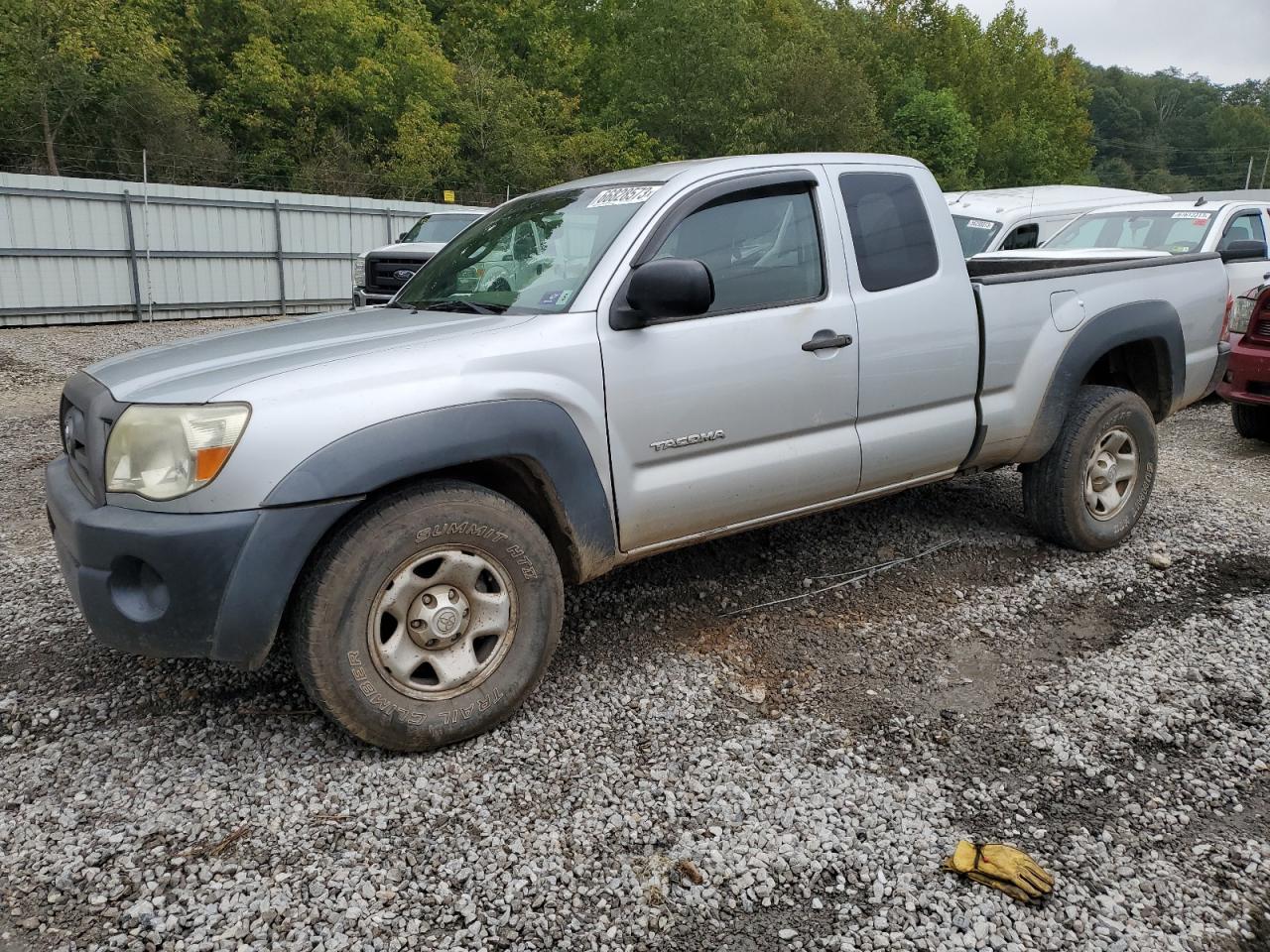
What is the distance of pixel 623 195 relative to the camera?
3.63 meters

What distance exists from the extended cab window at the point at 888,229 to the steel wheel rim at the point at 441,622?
197 centimetres

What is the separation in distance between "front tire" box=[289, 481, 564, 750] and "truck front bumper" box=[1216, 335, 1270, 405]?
606cm

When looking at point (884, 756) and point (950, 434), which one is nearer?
point (884, 756)

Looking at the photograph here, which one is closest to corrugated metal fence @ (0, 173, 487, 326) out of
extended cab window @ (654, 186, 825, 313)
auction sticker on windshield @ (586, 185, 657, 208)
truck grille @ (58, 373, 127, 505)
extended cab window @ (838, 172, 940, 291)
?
truck grille @ (58, 373, 127, 505)

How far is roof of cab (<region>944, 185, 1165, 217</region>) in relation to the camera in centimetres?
1066

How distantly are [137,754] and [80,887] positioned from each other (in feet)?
2.12

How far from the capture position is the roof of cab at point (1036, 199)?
10656 mm

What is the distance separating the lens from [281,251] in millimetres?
18281

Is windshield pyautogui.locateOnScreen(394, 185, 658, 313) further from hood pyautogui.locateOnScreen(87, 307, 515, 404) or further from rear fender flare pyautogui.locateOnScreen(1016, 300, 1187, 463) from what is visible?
rear fender flare pyautogui.locateOnScreen(1016, 300, 1187, 463)

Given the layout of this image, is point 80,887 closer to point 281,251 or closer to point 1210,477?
point 1210,477

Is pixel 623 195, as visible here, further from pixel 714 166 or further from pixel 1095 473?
pixel 1095 473

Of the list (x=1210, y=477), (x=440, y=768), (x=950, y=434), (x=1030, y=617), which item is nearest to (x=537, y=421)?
(x=440, y=768)

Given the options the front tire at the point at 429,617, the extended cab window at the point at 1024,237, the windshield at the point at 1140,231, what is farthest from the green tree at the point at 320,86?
the front tire at the point at 429,617

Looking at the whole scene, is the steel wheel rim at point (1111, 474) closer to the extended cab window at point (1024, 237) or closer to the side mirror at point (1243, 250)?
the side mirror at point (1243, 250)
